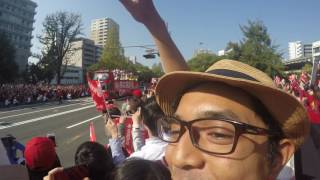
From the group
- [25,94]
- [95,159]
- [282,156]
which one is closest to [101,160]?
[95,159]

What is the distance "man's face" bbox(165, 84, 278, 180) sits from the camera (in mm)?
1344

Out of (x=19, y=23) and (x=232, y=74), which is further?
(x=19, y=23)

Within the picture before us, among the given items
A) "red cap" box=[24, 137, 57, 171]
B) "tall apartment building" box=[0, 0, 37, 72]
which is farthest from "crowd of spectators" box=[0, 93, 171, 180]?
"tall apartment building" box=[0, 0, 37, 72]

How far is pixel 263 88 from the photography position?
145 cm

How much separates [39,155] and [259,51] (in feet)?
99.7

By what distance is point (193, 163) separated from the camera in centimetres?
135

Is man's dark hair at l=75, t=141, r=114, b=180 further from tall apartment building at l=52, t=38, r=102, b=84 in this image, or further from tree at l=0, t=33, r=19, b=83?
tall apartment building at l=52, t=38, r=102, b=84

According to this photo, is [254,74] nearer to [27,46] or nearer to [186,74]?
[186,74]

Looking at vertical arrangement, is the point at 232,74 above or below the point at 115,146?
above

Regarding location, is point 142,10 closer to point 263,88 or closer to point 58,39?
point 263,88

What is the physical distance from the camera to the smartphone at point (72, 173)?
229cm

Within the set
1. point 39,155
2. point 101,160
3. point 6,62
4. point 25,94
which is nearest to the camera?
point 39,155

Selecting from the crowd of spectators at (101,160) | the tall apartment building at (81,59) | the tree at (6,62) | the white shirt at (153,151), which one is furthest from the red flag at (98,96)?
the tall apartment building at (81,59)

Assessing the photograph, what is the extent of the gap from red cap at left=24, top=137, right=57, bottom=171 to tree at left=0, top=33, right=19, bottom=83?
2154 inches
